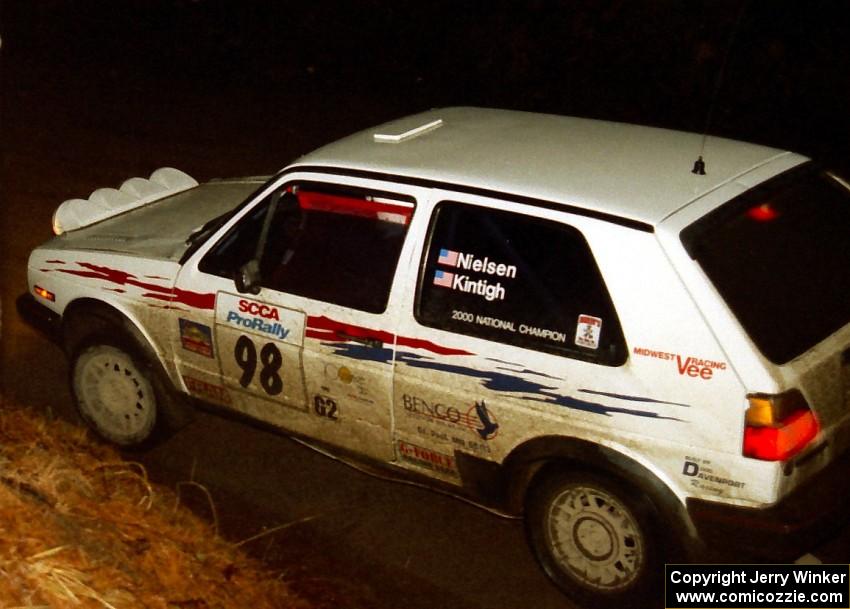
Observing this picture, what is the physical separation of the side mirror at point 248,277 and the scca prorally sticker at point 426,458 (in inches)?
39.1

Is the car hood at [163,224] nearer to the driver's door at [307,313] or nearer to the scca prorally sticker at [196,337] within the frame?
the scca prorally sticker at [196,337]

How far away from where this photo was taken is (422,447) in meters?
4.83

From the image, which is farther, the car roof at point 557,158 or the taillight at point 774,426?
the car roof at point 557,158

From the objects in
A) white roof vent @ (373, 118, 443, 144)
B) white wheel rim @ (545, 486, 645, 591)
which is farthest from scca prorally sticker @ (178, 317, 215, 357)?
white wheel rim @ (545, 486, 645, 591)

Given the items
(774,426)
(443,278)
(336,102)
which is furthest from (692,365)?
(336,102)

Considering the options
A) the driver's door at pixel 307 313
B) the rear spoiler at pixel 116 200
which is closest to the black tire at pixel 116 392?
the driver's door at pixel 307 313

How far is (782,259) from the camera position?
14.1 ft

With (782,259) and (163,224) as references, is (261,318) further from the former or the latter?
(782,259)

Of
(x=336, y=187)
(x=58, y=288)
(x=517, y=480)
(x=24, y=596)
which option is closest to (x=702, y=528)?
(x=517, y=480)

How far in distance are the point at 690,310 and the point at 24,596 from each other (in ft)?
8.39

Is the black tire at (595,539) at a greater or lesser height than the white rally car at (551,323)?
lesser

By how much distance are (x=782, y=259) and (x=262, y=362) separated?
240 cm

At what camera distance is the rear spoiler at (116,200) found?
20.8 feet

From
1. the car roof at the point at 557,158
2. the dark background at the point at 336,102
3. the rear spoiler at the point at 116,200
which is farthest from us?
the rear spoiler at the point at 116,200
